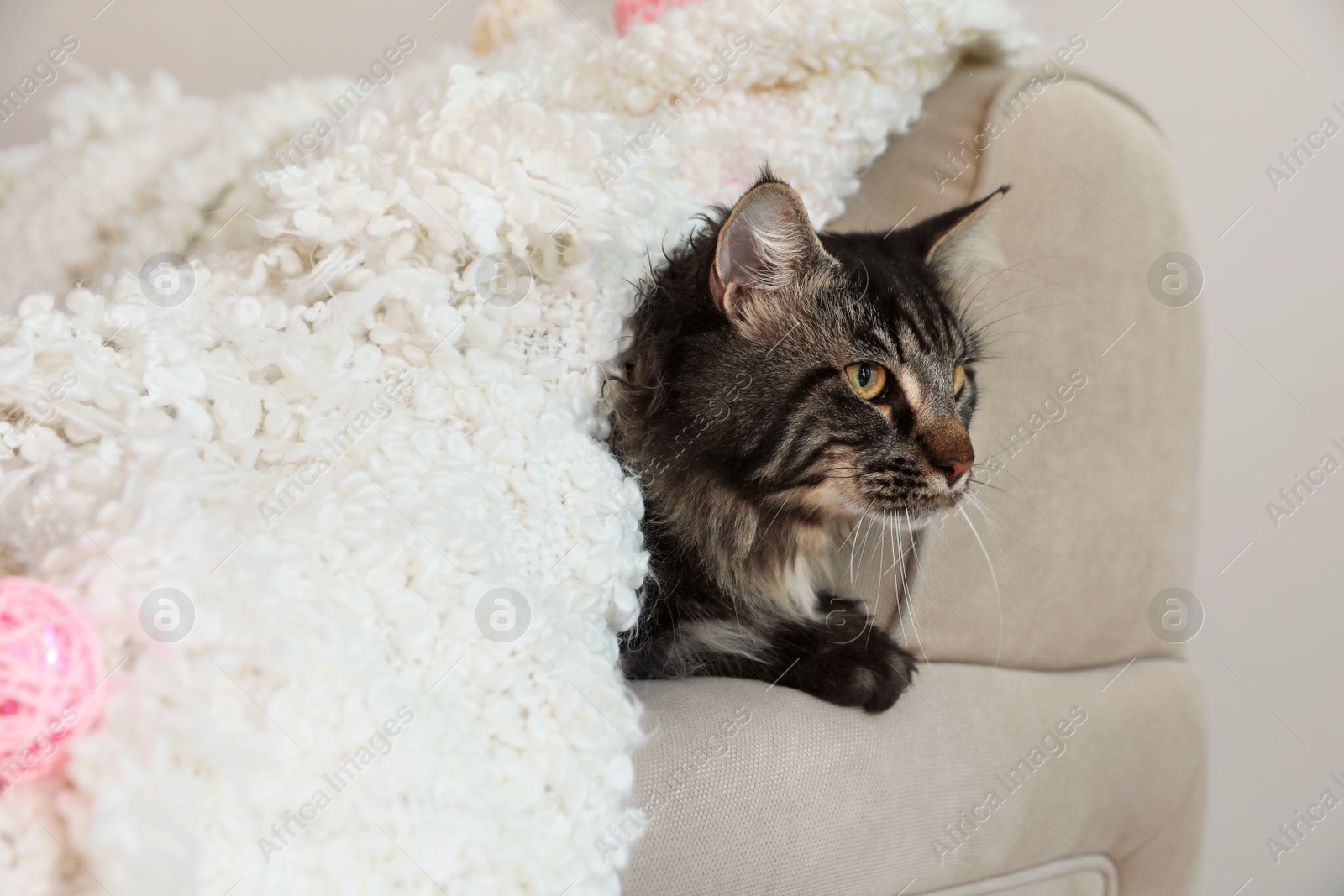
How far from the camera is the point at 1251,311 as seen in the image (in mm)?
1927

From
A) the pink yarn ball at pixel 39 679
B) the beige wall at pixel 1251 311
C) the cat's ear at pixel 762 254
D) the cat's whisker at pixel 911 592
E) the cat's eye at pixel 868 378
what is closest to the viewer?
the pink yarn ball at pixel 39 679

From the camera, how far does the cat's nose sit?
1021mm

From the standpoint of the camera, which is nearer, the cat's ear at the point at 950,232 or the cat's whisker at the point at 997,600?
the cat's ear at the point at 950,232

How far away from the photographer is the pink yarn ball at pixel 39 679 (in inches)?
22.1

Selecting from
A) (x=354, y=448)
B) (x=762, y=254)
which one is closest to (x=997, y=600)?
(x=762, y=254)

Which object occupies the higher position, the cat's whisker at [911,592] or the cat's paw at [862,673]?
the cat's whisker at [911,592]

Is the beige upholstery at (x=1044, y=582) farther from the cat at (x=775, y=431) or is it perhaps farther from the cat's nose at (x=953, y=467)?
the cat's nose at (x=953, y=467)

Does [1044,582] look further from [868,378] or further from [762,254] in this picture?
[762,254]

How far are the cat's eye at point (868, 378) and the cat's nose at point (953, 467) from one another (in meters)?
0.12

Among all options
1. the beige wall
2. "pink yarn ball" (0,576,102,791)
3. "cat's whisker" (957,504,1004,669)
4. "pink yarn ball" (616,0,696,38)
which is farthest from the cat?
the beige wall

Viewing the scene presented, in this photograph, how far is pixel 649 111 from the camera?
124 centimetres

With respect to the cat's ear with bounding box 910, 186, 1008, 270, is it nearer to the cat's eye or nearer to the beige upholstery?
the beige upholstery

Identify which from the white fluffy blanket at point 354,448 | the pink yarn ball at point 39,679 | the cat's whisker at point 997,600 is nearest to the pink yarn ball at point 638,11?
the white fluffy blanket at point 354,448

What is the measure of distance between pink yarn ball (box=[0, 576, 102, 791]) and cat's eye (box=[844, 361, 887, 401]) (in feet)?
2.66
